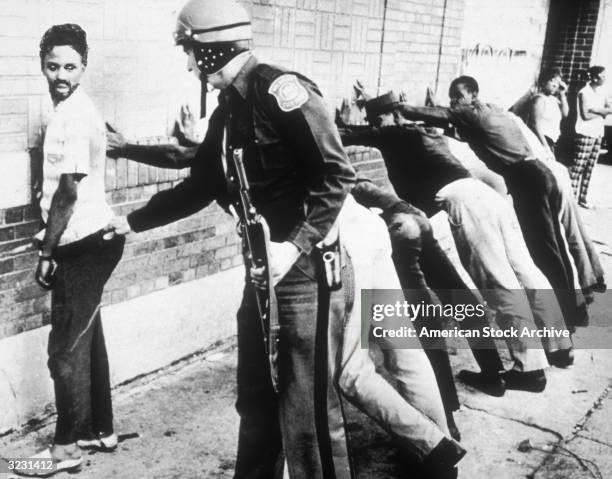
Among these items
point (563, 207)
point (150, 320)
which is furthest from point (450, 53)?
point (150, 320)

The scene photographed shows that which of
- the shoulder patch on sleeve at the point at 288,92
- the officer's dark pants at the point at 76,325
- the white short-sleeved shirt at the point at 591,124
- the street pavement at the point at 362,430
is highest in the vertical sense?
the shoulder patch on sleeve at the point at 288,92

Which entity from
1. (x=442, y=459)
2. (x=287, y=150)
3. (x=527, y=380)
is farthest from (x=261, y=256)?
(x=527, y=380)

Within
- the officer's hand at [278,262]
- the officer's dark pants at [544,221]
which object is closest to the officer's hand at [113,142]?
the officer's hand at [278,262]

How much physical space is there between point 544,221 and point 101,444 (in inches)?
145

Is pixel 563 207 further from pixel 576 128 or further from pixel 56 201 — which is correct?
pixel 576 128

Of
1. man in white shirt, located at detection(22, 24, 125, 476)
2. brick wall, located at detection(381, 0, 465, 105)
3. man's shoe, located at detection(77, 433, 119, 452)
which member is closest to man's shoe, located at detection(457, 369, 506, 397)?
man's shoe, located at detection(77, 433, 119, 452)

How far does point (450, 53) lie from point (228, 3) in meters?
5.13

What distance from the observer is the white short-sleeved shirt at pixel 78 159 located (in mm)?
3410

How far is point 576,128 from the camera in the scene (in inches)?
404

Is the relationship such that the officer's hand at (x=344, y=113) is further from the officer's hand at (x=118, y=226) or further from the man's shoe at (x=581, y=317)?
the officer's hand at (x=118, y=226)

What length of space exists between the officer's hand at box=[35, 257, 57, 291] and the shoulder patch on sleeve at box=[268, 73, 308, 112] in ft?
4.42

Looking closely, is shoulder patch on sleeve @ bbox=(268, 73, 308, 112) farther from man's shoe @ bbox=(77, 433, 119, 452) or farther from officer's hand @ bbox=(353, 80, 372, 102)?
officer's hand @ bbox=(353, 80, 372, 102)

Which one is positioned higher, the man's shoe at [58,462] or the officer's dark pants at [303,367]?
the officer's dark pants at [303,367]

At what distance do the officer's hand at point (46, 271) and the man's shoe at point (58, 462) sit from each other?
78 centimetres
